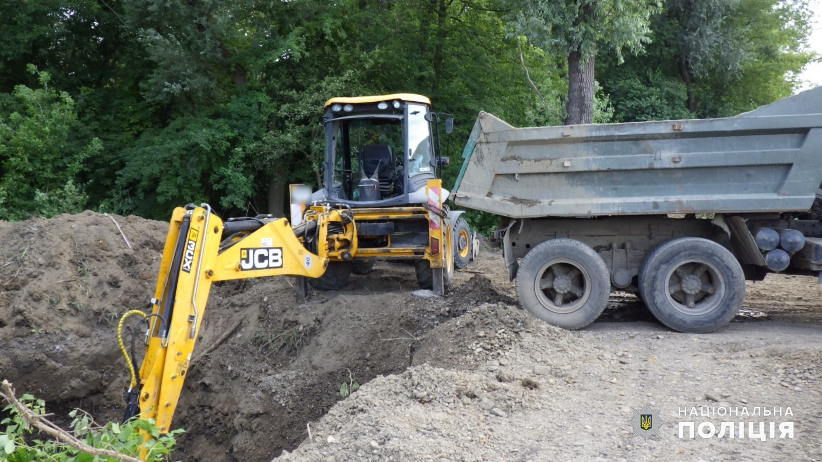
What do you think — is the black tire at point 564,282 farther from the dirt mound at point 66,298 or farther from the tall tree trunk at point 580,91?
the tall tree trunk at point 580,91

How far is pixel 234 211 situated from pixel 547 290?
35.4 feet

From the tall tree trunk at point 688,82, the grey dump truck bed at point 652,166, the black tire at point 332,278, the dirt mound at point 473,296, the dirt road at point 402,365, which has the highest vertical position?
the tall tree trunk at point 688,82

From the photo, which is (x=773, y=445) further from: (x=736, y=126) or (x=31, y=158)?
(x=31, y=158)

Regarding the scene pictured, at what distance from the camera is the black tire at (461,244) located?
33.5 ft

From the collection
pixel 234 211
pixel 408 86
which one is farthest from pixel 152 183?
pixel 408 86

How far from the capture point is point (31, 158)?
45.0 ft

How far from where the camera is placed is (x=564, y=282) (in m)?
6.28

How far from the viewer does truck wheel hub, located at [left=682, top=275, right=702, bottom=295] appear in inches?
238

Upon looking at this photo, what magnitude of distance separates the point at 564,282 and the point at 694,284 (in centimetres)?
126

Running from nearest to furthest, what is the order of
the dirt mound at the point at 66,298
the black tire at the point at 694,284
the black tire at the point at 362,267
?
the black tire at the point at 694,284
the dirt mound at the point at 66,298
the black tire at the point at 362,267

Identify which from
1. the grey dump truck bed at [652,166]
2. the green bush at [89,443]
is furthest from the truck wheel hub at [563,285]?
the green bush at [89,443]

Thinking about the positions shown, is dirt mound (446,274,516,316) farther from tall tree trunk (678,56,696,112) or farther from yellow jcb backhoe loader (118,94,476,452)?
tall tree trunk (678,56,696,112)

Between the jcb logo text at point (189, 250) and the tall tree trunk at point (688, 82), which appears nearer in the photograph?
the jcb logo text at point (189, 250)

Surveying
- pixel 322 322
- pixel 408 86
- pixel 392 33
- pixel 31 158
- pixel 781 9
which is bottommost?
pixel 322 322
